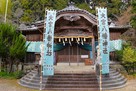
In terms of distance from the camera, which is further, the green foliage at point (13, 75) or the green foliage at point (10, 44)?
the green foliage at point (13, 75)

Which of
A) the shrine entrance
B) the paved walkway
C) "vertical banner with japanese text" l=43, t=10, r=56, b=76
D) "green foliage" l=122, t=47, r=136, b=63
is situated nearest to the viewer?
"vertical banner with japanese text" l=43, t=10, r=56, b=76

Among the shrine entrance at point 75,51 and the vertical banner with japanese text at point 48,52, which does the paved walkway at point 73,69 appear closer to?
the shrine entrance at point 75,51

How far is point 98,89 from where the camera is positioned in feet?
44.4

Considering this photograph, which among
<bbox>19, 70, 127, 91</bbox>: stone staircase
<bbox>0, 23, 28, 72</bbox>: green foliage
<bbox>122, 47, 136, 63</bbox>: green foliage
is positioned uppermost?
<bbox>0, 23, 28, 72</bbox>: green foliage

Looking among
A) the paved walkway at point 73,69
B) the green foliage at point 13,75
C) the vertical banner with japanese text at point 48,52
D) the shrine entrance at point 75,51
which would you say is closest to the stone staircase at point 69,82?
the vertical banner with japanese text at point 48,52

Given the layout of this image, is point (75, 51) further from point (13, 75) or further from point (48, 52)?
point (48, 52)

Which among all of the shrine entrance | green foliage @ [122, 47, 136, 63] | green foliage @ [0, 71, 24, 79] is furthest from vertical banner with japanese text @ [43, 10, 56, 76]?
green foliage @ [122, 47, 136, 63]

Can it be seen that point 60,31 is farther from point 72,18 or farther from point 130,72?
point 130,72

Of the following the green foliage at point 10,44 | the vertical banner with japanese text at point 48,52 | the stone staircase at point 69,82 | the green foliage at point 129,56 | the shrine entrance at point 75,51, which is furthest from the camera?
the shrine entrance at point 75,51

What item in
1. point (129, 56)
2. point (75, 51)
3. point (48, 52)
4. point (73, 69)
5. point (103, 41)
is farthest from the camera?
point (75, 51)

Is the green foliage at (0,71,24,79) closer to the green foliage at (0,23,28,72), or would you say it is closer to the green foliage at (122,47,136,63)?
the green foliage at (0,23,28,72)

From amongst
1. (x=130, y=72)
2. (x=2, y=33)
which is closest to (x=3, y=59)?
(x=2, y=33)

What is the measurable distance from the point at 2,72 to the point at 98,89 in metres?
9.03

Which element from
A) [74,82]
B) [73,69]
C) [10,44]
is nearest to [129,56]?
[73,69]
